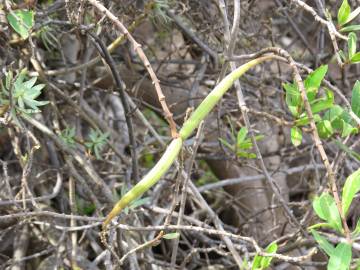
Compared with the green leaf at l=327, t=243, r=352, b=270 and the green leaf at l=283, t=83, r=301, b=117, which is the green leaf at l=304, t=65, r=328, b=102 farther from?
the green leaf at l=327, t=243, r=352, b=270

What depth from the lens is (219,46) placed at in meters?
2.10

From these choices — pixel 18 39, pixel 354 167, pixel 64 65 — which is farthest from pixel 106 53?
pixel 354 167

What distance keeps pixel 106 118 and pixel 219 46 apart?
1.86ft

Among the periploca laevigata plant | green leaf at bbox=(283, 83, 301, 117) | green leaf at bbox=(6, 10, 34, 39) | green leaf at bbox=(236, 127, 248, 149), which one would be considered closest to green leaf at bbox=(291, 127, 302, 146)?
green leaf at bbox=(283, 83, 301, 117)

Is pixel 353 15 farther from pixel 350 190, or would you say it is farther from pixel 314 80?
pixel 350 190

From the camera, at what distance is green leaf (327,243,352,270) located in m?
1.01

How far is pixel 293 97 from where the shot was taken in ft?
4.08

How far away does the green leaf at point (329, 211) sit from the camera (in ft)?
3.43

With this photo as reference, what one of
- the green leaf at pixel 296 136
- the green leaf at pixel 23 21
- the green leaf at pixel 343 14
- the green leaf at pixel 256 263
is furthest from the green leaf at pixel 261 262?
the green leaf at pixel 23 21

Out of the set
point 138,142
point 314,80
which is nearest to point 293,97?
point 314,80

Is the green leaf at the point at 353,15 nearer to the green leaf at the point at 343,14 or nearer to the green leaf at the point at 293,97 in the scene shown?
the green leaf at the point at 343,14

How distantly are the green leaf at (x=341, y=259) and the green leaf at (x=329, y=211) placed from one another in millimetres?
35

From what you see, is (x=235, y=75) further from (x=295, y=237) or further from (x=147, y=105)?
(x=147, y=105)

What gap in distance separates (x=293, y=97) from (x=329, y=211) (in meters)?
0.28
